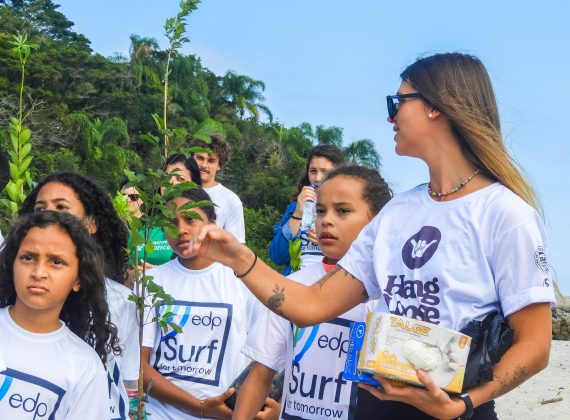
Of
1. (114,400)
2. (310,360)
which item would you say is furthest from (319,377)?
(114,400)

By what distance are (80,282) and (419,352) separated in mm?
1690

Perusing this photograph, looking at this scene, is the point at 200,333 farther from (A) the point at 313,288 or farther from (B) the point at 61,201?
(A) the point at 313,288

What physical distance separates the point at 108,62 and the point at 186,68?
16.8ft

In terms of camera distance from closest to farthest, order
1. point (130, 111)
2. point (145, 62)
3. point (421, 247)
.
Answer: point (421, 247)
point (130, 111)
point (145, 62)

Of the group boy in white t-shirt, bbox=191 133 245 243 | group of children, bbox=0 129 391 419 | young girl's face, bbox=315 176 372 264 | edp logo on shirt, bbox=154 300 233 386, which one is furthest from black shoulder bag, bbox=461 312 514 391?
boy in white t-shirt, bbox=191 133 245 243

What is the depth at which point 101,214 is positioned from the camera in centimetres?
435

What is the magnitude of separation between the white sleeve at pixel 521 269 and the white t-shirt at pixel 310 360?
111 cm

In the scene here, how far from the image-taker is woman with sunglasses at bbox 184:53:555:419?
249cm

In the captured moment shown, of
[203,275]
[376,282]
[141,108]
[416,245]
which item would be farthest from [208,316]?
[141,108]

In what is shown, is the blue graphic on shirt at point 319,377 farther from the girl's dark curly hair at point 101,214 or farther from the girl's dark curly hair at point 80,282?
the girl's dark curly hair at point 101,214

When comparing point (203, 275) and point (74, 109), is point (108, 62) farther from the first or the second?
point (203, 275)

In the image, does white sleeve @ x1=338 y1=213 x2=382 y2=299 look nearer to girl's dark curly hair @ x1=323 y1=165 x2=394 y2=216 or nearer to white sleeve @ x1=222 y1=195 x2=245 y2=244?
girl's dark curly hair @ x1=323 y1=165 x2=394 y2=216

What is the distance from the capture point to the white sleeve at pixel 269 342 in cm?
374

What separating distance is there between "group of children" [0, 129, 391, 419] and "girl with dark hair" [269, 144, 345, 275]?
1.12 meters
